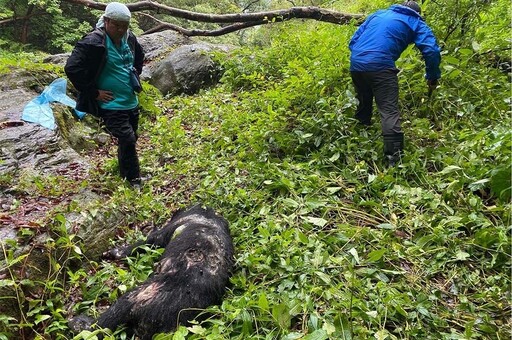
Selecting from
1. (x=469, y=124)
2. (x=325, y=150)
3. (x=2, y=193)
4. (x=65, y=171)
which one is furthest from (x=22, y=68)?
(x=469, y=124)

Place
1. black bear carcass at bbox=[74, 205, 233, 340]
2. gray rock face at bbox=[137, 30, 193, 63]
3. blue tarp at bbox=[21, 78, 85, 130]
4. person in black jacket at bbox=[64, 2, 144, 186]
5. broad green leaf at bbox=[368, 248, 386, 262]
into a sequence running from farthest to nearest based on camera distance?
gray rock face at bbox=[137, 30, 193, 63] < blue tarp at bbox=[21, 78, 85, 130] < person in black jacket at bbox=[64, 2, 144, 186] < broad green leaf at bbox=[368, 248, 386, 262] < black bear carcass at bbox=[74, 205, 233, 340]

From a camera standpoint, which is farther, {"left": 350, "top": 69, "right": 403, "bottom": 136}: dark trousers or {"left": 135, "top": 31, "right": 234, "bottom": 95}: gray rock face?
{"left": 135, "top": 31, "right": 234, "bottom": 95}: gray rock face

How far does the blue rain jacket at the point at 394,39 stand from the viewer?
4.16 m

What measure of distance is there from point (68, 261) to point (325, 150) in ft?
9.93

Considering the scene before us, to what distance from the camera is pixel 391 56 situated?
423cm

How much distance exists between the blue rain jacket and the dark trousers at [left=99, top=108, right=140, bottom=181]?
9.71ft

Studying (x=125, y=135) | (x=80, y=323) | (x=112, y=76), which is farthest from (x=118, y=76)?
(x=80, y=323)

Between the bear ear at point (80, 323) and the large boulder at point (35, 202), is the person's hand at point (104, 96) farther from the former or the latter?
the bear ear at point (80, 323)

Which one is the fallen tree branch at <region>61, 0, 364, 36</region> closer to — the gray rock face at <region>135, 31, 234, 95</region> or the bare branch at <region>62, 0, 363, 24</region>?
the bare branch at <region>62, 0, 363, 24</region>

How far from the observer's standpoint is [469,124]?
445 cm

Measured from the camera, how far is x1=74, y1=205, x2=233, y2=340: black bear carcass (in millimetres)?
2576

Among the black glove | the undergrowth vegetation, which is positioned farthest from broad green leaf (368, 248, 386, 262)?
the black glove

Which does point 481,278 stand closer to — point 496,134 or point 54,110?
point 496,134

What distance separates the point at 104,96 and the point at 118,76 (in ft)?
0.99
